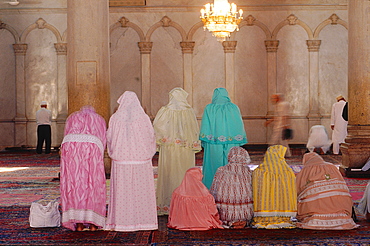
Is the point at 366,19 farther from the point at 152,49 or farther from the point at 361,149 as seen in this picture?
the point at 152,49

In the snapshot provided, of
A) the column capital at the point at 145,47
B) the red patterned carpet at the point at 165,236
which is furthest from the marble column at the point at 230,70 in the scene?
the red patterned carpet at the point at 165,236

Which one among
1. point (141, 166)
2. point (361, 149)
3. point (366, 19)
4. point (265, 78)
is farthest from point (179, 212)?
point (265, 78)

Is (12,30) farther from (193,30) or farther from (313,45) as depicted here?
(313,45)

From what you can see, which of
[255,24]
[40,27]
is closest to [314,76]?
[255,24]

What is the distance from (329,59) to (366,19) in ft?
20.5

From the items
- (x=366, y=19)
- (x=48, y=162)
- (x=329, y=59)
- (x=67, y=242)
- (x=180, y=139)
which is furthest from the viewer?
(x=329, y=59)

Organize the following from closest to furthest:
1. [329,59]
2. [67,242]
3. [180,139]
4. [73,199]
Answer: [67,242] → [73,199] → [180,139] → [329,59]

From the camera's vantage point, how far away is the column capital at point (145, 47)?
47.9 feet

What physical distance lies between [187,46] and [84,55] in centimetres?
685

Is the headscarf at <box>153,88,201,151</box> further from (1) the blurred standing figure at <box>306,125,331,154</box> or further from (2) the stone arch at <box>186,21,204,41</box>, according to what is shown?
(2) the stone arch at <box>186,21,204,41</box>

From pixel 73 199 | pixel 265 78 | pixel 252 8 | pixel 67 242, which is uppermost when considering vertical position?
pixel 252 8

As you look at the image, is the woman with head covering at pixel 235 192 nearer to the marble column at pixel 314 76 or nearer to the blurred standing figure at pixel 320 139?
the blurred standing figure at pixel 320 139

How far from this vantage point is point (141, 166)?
17.2 ft

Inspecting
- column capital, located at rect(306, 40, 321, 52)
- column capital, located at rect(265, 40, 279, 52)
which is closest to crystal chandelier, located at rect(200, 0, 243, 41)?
column capital, located at rect(265, 40, 279, 52)
